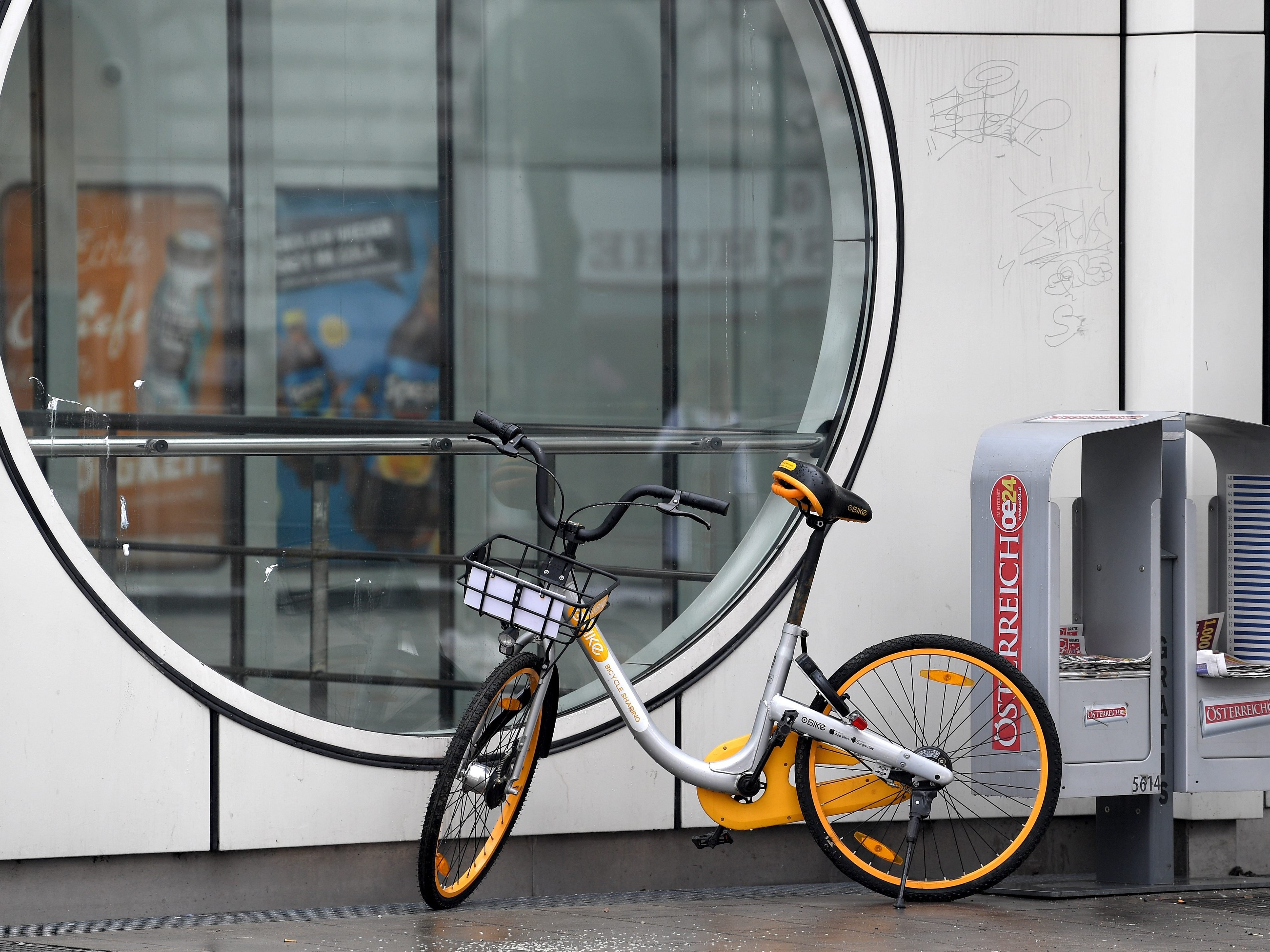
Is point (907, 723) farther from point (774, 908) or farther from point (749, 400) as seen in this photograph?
point (749, 400)

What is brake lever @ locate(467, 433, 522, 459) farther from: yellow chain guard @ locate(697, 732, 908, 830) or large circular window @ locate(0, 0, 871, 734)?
yellow chain guard @ locate(697, 732, 908, 830)

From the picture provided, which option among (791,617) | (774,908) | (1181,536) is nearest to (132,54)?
(791,617)

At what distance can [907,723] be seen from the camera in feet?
16.6

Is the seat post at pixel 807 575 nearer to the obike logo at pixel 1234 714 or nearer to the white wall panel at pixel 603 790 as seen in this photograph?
the white wall panel at pixel 603 790

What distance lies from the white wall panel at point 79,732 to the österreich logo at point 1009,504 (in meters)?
2.53

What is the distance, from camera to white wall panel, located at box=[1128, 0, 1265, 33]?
201 inches

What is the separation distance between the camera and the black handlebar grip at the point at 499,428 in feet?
14.0

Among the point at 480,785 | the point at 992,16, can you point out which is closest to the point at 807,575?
the point at 480,785

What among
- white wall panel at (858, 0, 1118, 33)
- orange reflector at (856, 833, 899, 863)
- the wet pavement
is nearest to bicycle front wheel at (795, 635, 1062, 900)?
orange reflector at (856, 833, 899, 863)

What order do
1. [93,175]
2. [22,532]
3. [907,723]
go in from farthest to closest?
[907,723], [93,175], [22,532]

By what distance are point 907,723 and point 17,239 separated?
330 cm

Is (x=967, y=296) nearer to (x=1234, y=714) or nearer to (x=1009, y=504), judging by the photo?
(x=1009, y=504)

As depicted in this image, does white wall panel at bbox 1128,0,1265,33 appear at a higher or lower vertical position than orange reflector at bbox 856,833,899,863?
higher

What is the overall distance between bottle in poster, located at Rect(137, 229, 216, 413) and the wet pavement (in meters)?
1.65
